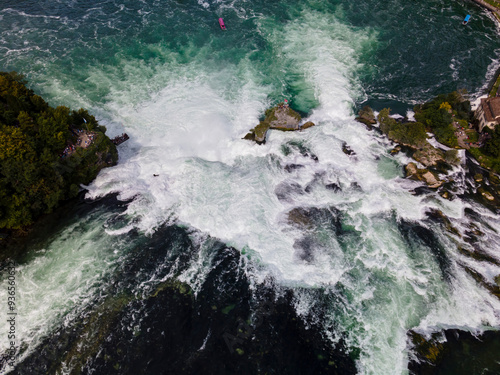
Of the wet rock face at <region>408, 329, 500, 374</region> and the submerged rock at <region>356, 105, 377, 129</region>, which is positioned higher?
the submerged rock at <region>356, 105, 377, 129</region>

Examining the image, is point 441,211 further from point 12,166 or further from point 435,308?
point 12,166

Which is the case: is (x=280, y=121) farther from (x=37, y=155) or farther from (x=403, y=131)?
(x=37, y=155)

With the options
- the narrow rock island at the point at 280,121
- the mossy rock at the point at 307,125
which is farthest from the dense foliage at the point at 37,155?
the mossy rock at the point at 307,125

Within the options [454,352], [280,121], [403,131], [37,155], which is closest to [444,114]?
[403,131]

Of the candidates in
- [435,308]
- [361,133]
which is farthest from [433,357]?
[361,133]

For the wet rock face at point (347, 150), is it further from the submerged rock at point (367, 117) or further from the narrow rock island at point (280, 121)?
the narrow rock island at point (280, 121)

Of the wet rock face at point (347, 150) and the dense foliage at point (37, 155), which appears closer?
the dense foliage at point (37, 155)

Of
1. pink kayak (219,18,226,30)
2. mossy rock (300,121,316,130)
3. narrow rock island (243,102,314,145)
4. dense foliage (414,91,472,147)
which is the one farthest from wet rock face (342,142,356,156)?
pink kayak (219,18,226,30)

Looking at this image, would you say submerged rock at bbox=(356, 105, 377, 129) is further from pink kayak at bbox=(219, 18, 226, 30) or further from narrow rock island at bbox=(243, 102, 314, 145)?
pink kayak at bbox=(219, 18, 226, 30)
